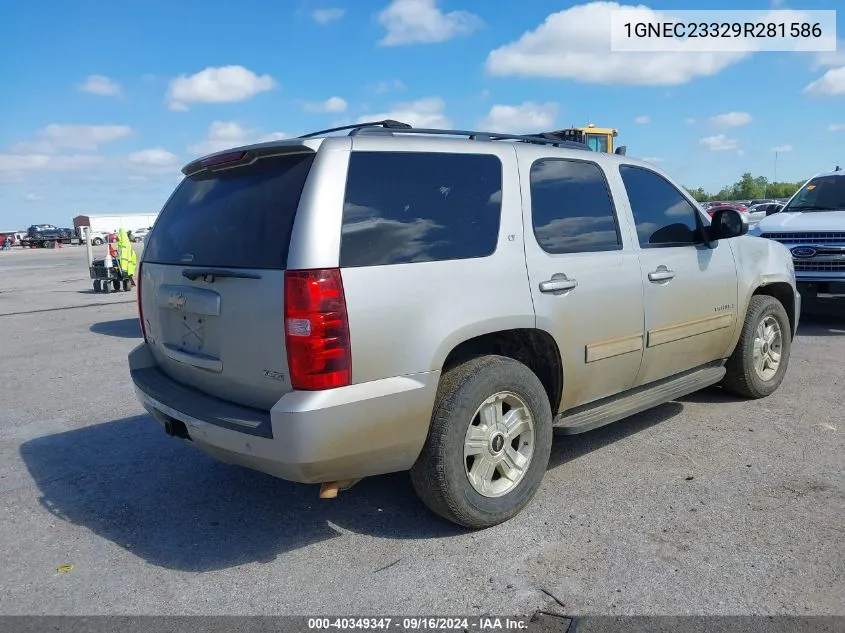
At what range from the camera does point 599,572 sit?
308 cm

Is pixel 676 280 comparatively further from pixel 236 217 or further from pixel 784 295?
pixel 236 217

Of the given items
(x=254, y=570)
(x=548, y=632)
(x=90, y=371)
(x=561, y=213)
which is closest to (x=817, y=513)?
(x=548, y=632)

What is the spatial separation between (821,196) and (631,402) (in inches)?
283

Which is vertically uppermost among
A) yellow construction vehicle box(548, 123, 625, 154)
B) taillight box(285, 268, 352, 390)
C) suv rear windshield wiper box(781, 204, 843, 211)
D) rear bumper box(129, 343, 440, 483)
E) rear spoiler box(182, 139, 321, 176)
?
yellow construction vehicle box(548, 123, 625, 154)

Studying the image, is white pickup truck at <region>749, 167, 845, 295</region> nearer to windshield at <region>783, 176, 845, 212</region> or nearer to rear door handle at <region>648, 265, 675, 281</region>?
windshield at <region>783, 176, 845, 212</region>

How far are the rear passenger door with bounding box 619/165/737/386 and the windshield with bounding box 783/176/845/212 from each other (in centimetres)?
547

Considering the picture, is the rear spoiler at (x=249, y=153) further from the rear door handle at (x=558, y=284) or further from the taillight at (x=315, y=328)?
the rear door handle at (x=558, y=284)

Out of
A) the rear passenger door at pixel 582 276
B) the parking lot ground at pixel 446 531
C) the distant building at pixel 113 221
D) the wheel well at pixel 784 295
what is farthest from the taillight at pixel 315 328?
the distant building at pixel 113 221

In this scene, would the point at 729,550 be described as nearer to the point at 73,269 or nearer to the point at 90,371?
the point at 90,371

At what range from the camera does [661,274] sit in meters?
4.45

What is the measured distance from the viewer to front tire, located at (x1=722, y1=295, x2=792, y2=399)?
539 centimetres

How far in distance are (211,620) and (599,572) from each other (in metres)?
1.70

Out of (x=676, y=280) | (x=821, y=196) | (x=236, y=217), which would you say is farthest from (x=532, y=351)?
(x=821, y=196)

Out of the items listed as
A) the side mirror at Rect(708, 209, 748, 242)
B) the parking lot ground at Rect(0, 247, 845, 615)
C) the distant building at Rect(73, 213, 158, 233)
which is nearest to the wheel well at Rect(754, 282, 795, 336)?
the parking lot ground at Rect(0, 247, 845, 615)
